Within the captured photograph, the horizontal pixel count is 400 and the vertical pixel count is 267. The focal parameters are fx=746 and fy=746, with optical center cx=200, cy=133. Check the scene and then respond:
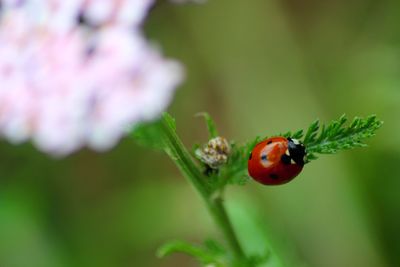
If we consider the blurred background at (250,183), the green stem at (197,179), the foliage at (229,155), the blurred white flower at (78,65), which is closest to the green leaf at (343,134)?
the foliage at (229,155)

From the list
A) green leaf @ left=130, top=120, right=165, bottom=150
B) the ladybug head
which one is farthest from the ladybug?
green leaf @ left=130, top=120, right=165, bottom=150

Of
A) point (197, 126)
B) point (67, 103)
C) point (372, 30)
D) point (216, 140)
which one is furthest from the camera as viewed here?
point (197, 126)

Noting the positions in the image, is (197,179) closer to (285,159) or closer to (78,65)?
(285,159)

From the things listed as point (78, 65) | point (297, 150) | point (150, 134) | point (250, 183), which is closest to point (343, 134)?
point (297, 150)

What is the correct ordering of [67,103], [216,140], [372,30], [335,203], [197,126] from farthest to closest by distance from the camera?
[197,126], [372,30], [335,203], [67,103], [216,140]

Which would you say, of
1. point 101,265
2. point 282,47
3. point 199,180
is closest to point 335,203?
point 282,47

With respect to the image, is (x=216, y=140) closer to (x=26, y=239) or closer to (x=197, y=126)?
(x=26, y=239)

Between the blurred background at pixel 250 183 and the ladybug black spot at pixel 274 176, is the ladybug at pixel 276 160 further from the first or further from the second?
the blurred background at pixel 250 183

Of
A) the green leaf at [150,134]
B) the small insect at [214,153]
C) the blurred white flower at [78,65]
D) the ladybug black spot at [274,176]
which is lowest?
the ladybug black spot at [274,176]

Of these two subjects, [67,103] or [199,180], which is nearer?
[199,180]
